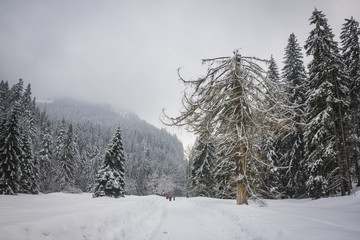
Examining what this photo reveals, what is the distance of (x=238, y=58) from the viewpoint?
10062mm

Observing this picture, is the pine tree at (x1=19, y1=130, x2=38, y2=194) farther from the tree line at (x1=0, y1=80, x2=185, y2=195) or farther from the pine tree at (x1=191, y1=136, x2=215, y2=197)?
the pine tree at (x1=191, y1=136, x2=215, y2=197)

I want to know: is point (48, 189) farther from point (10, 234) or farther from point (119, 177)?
point (10, 234)

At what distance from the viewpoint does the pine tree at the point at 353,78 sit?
1686 centimetres

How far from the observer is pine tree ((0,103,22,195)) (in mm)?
22641

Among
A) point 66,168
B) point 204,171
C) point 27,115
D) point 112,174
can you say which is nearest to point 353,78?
point 204,171

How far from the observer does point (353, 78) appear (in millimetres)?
17562

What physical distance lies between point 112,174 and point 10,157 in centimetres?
1282

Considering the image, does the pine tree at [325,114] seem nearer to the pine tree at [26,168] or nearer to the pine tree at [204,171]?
the pine tree at [204,171]

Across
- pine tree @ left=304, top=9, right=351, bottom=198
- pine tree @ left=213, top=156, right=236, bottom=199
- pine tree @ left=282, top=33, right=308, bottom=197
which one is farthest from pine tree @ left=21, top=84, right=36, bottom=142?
pine tree @ left=304, top=9, right=351, bottom=198

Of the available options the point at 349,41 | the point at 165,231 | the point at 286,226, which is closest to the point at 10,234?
the point at 165,231

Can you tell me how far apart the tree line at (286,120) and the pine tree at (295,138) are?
0.36 ft

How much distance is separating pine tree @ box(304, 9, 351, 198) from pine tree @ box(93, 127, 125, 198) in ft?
80.4

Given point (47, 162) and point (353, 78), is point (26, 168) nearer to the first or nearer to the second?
point (47, 162)

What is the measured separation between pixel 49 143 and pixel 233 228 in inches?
2281
